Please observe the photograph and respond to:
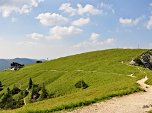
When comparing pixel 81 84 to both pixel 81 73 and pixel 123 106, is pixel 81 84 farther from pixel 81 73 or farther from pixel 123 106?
pixel 123 106

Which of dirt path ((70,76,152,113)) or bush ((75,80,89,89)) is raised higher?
dirt path ((70,76,152,113))

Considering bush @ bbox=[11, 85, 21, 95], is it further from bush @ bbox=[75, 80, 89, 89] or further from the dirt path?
the dirt path

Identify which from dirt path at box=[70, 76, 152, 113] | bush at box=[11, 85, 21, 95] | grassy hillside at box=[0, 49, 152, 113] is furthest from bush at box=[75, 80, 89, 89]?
dirt path at box=[70, 76, 152, 113]

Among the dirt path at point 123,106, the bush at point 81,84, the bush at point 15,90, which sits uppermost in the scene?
the dirt path at point 123,106

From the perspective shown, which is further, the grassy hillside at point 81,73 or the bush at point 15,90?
the bush at point 15,90

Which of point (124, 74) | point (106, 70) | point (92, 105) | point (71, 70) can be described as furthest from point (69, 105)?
point (71, 70)

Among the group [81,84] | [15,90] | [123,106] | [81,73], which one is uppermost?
[81,73]

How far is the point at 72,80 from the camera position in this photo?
129 meters

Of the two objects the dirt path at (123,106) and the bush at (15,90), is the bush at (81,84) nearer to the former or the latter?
the bush at (15,90)

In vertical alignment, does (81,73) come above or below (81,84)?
above

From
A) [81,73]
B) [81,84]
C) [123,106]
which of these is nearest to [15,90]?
[81,73]

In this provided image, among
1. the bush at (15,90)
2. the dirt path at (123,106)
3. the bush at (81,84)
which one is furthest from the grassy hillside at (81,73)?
the dirt path at (123,106)

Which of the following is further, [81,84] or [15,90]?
[15,90]

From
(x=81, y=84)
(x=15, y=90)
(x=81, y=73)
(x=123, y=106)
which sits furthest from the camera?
(x=15, y=90)
